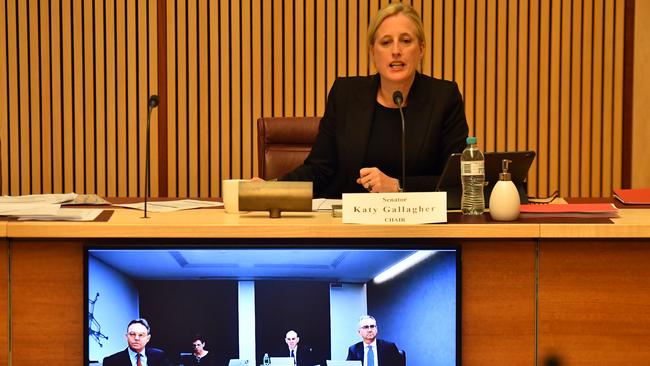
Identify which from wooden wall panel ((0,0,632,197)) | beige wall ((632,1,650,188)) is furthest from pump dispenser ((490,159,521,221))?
beige wall ((632,1,650,188))

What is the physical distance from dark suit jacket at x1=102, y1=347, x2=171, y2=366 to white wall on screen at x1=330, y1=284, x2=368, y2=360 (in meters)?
0.39

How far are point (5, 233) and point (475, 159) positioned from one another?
3.93ft

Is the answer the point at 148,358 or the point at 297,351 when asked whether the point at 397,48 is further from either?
the point at 148,358

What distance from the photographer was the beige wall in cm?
482

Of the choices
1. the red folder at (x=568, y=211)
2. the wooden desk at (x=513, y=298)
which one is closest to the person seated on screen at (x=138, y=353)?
the wooden desk at (x=513, y=298)

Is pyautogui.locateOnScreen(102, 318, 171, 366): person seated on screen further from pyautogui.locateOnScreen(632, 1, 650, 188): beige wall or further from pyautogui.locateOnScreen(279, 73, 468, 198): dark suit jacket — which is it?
pyautogui.locateOnScreen(632, 1, 650, 188): beige wall

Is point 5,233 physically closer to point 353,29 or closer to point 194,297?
Answer: point 194,297

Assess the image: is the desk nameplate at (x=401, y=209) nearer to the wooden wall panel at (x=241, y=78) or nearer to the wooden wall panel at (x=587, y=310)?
the wooden wall panel at (x=587, y=310)

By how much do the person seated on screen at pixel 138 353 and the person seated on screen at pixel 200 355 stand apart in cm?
6

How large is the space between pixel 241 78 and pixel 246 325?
3.52m

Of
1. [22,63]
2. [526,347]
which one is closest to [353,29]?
[22,63]

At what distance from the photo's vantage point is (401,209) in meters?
1.69

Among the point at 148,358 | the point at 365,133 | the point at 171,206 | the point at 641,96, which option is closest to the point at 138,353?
the point at 148,358

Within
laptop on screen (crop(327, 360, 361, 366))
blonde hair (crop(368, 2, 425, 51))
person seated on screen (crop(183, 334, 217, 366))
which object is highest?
blonde hair (crop(368, 2, 425, 51))
